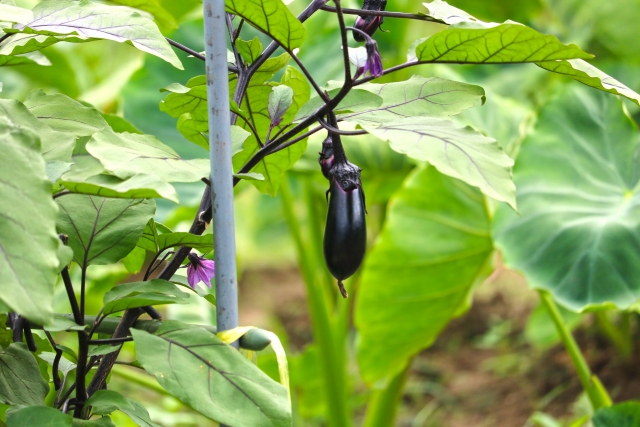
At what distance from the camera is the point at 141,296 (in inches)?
13.4

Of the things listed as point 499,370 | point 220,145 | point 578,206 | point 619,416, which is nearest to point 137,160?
point 220,145

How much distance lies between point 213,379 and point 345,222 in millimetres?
125

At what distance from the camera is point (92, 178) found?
0.30m

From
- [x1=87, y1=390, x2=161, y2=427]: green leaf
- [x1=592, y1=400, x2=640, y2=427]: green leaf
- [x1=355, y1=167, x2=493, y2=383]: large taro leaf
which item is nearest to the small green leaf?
[x1=87, y1=390, x2=161, y2=427]: green leaf

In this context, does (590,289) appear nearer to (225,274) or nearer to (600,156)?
(600,156)

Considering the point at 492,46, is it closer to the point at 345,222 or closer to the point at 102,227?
the point at 345,222

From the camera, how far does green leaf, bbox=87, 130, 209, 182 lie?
0.30 meters

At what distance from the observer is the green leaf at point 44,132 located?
33 cm

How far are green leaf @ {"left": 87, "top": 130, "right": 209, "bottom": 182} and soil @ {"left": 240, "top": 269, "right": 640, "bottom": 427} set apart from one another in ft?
5.18

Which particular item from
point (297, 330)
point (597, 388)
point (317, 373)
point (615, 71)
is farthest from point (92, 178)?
point (297, 330)

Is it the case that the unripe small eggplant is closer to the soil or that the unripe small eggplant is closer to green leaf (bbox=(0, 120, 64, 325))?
green leaf (bbox=(0, 120, 64, 325))

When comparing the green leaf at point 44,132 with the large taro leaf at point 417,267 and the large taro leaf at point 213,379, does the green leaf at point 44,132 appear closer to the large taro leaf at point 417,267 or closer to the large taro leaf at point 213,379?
the large taro leaf at point 213,379

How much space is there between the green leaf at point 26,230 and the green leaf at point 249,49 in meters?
0.18

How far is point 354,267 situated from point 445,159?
4.2 inches
